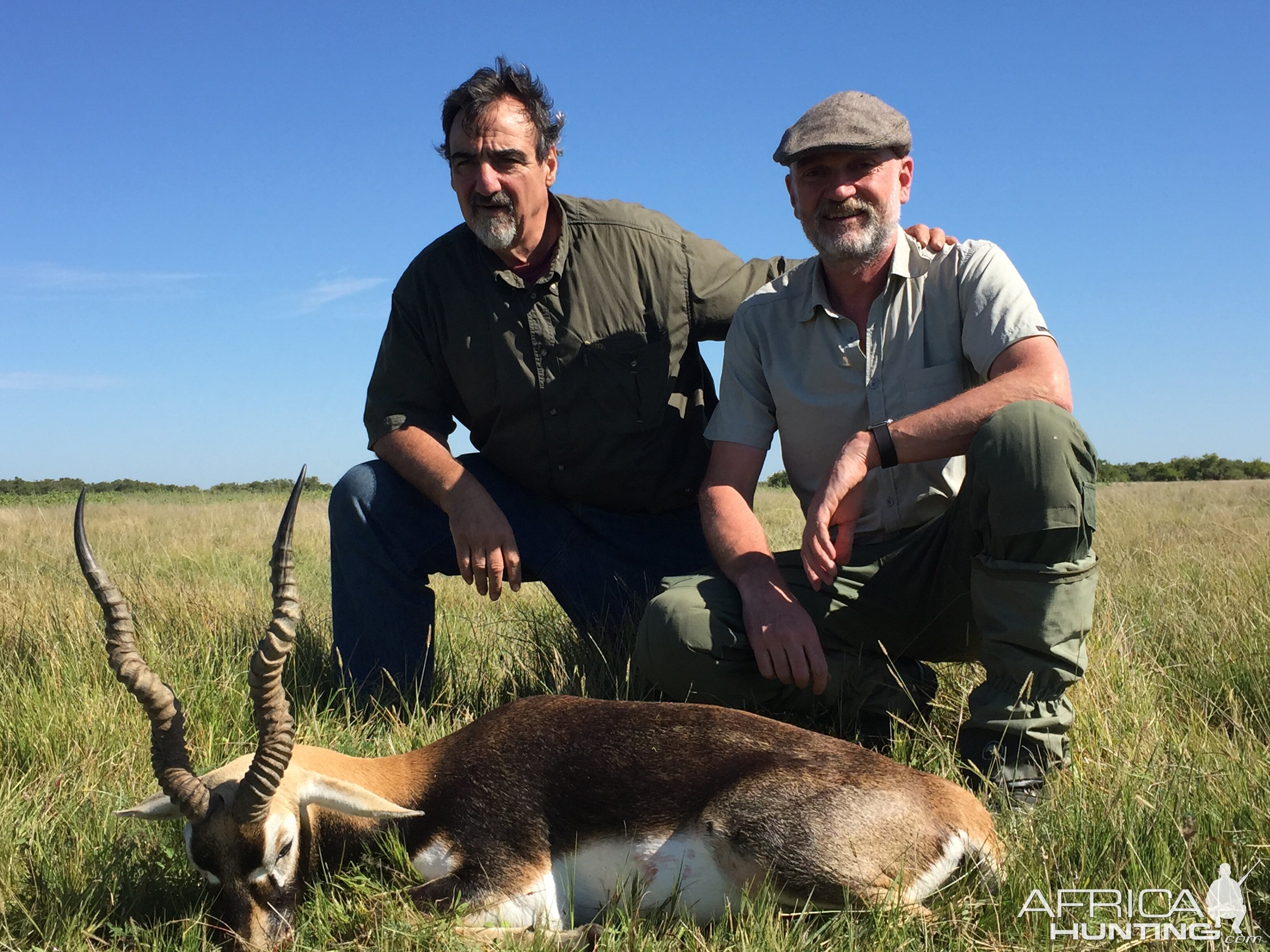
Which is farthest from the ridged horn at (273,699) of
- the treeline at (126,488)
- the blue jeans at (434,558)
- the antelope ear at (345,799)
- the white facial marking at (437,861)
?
the treeline at (126,488)

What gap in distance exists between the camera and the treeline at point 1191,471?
3328 centimetres

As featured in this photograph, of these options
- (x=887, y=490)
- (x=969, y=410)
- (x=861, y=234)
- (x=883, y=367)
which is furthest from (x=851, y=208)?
(x=887, y=490)

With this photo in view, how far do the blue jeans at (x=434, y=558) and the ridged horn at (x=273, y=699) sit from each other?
202cm

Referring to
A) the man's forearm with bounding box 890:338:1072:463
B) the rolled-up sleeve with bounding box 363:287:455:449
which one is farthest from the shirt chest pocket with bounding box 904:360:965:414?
the rolled-up sleeve with bounding box 363:287:455:449

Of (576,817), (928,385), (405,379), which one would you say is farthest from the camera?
(405,379)

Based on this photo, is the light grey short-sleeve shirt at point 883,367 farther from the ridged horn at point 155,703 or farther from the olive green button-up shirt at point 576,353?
the ridged horn at point 155,703

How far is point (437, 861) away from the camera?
313cm

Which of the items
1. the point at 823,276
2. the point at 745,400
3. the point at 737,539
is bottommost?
the point at 737,539

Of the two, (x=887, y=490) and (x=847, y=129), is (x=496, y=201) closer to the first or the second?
(x=847, y=129)

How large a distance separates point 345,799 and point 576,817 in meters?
0.71

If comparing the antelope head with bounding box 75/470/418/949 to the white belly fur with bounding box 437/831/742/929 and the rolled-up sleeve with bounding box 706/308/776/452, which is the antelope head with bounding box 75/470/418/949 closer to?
the white belly fur with bounding box 437/831/742/929

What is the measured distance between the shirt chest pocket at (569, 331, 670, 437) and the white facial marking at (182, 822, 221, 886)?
3.04 meters

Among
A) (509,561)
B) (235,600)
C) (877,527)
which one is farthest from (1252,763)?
(235,600)

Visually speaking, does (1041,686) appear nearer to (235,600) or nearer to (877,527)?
(877,527)
